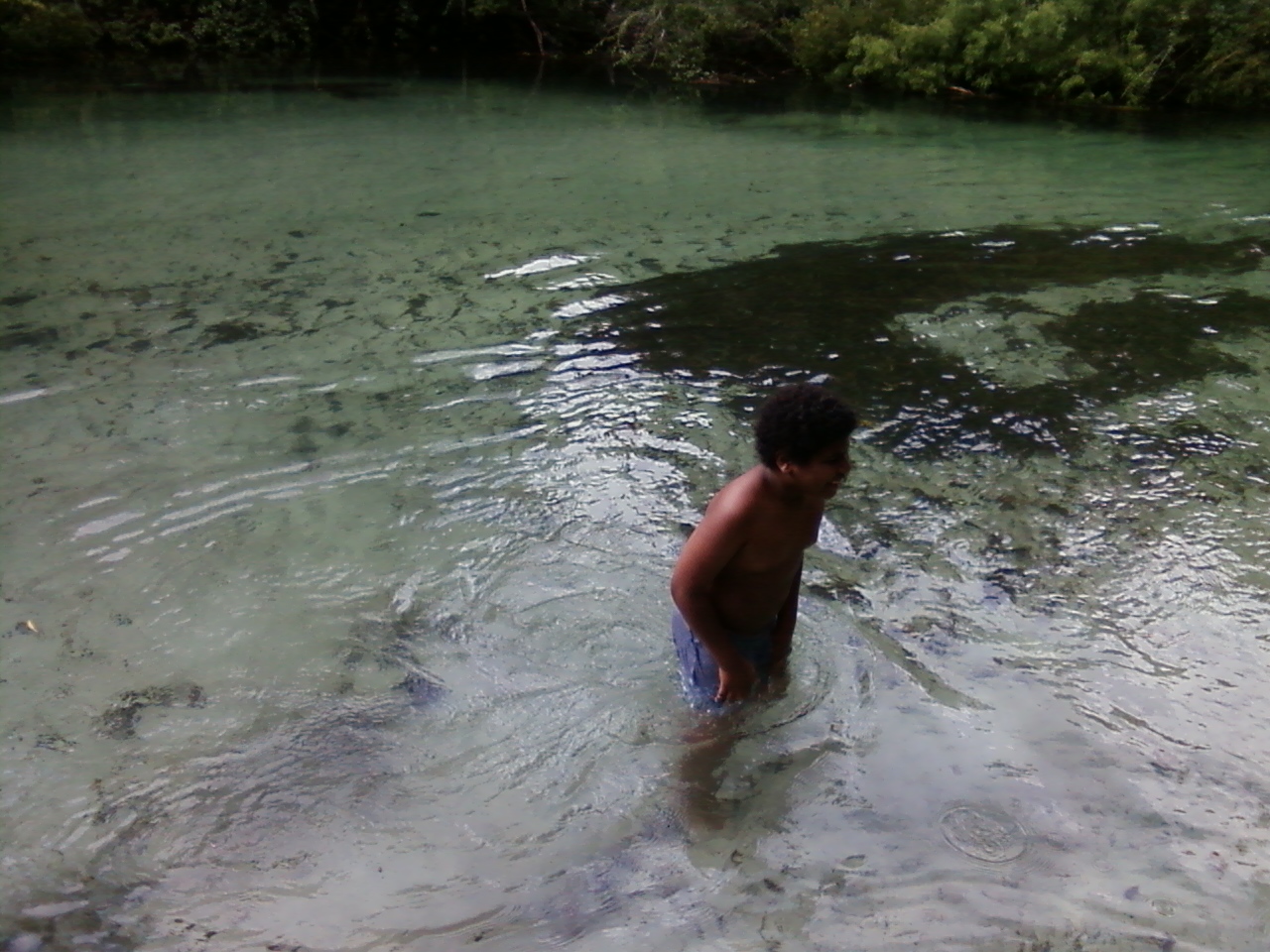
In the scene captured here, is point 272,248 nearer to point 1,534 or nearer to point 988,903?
point 1,534

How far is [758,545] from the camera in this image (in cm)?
296

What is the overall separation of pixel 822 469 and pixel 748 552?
34 centimetres

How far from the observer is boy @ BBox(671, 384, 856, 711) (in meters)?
2.76

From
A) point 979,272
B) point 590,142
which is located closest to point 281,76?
point 590,142

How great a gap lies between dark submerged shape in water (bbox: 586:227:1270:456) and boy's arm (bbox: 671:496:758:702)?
97.7 inches

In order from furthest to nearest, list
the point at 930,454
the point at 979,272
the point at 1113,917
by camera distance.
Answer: the point at 979,272 < the point at 930,454 < the point at 1113,917

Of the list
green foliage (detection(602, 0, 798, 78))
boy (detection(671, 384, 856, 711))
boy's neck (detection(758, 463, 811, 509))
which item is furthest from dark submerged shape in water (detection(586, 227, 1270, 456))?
green foliage (detection(602, 0, 798, 78))

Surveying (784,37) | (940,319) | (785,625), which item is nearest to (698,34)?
(784,37)

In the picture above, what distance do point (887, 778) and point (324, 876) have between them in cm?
168

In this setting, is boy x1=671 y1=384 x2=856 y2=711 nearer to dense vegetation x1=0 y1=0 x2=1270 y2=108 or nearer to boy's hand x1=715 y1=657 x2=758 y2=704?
boy's hand x1=715 y1=657 x2=758 y2=704

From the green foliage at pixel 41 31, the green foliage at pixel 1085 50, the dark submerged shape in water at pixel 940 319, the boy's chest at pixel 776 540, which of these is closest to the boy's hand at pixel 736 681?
the boy's chest at pixel 776 540

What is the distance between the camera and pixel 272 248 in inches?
316

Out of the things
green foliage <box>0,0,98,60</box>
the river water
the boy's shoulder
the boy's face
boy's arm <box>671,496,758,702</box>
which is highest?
green foliage <box>0,0,98,60</box>

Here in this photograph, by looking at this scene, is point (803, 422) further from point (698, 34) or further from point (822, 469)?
point (698, 34)
